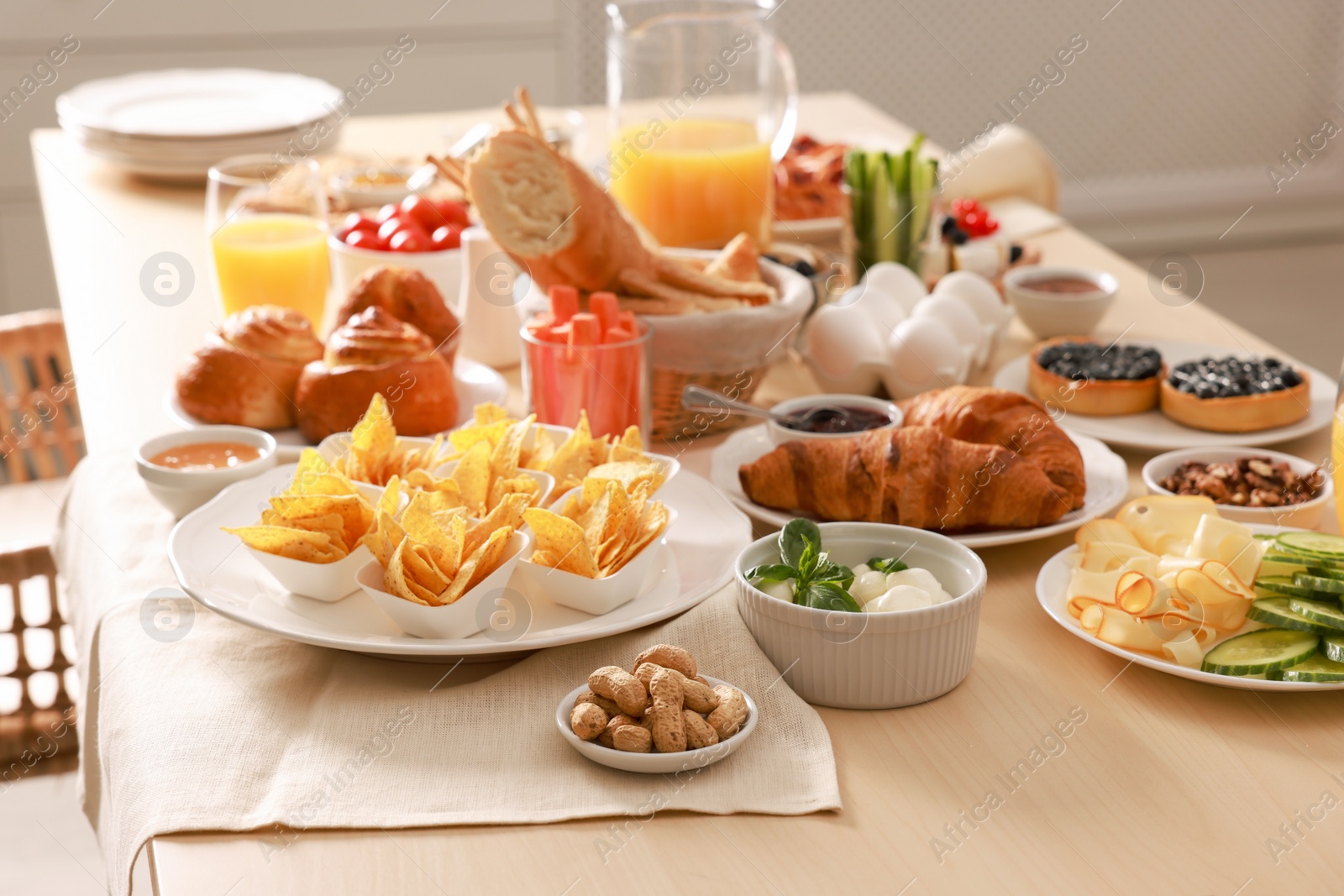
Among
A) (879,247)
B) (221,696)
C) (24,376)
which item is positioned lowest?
(24,376)

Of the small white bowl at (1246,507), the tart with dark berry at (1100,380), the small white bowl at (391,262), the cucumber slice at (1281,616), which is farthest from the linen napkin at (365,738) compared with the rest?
the small white bowl at (391,262)

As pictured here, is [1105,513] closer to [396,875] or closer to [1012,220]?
[396,875]

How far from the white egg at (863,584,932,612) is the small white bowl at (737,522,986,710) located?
13 mm

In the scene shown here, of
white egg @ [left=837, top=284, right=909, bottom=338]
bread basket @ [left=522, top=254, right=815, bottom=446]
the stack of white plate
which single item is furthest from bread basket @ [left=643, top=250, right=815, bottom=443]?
the stack of white plate

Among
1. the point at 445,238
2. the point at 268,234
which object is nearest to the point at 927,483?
the point at 445,238

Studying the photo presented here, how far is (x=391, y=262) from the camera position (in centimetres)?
164

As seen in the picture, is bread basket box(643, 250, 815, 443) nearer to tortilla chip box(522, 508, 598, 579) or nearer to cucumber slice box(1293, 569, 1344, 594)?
tortilla chip box(522, 508, 598, 579)

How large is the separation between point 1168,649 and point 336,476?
2.08ft

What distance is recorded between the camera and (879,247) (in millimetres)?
1726

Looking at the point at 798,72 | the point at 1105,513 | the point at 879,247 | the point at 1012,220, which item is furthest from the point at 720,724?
the point at 798,72

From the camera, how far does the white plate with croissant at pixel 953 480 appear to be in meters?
1.11

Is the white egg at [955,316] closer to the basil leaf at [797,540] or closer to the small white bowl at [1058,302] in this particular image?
the small white bowl at [1058,302]

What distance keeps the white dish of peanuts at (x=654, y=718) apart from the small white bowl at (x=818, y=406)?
1.21 feet

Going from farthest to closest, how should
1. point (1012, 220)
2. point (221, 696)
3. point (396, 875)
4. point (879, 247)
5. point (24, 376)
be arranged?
point (1012, 220), point (24, 376), point (879, 247), point (221, 696), point (396, 875)
